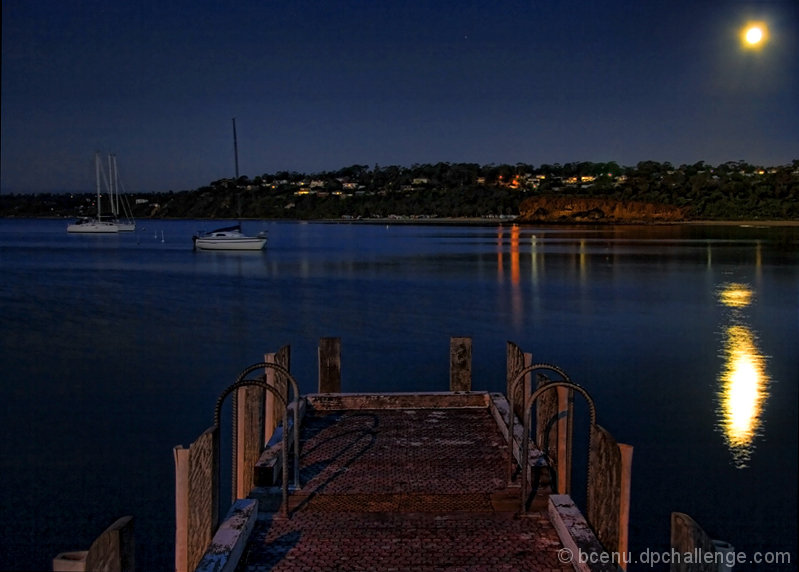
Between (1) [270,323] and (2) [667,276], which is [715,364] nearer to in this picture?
(1) [270,323]

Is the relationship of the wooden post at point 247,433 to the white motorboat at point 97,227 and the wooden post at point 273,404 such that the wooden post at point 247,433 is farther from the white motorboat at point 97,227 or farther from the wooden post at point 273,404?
the white motorboat at point 97,227

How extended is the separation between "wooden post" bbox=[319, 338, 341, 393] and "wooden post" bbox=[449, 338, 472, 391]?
5.89 feet

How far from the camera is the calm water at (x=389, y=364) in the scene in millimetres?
10781

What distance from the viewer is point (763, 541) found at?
970 cm

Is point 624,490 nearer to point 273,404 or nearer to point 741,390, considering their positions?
point 273,404

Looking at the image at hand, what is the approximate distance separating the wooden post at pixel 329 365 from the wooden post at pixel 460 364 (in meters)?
1.79

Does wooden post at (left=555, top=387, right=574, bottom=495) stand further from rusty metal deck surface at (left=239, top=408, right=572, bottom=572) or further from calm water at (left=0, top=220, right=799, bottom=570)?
calm water at (left=0, top=220, right=799, bottom=570)

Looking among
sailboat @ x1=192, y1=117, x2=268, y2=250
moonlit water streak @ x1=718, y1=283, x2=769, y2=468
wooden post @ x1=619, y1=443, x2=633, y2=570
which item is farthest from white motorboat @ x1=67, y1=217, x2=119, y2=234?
wooden post @ x1=619, y1=443, x2=633, y2=570

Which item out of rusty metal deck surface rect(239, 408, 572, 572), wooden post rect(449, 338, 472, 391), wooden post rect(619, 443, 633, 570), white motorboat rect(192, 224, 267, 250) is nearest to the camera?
wooden post rect(619, 443, 633, 570)

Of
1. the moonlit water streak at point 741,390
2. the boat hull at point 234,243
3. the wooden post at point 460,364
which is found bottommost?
the moonlit water streak at point 741,390

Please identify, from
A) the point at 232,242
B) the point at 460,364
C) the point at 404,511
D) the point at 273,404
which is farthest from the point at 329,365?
the point at 232,242

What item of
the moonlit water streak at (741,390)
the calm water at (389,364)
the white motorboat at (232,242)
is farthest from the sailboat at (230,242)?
the moonlit water streak at (741,390)

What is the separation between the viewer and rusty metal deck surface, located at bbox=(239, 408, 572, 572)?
651 cm

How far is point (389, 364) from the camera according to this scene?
70.9ft
